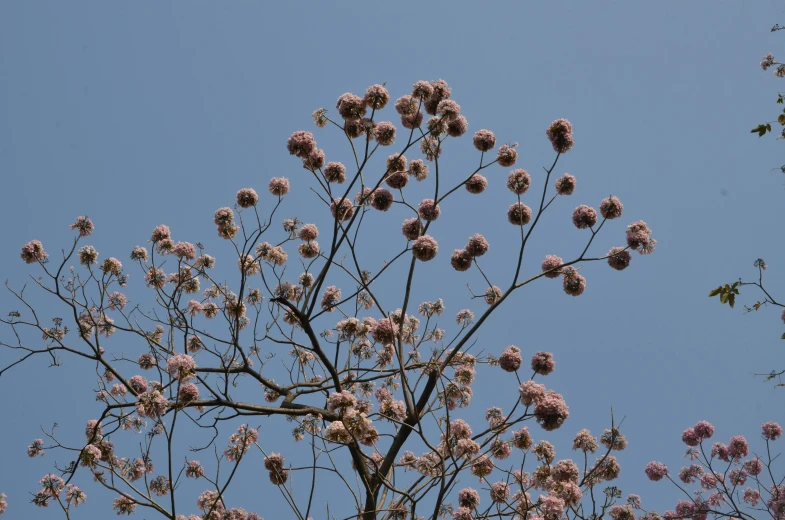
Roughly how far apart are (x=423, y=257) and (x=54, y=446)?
577 centimetres

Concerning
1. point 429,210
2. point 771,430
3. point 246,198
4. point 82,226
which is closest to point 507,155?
point 429,210

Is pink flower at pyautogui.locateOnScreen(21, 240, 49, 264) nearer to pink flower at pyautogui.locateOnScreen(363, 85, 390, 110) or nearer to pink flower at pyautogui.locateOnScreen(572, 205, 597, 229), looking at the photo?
pink flower at pyautogui.locateOnScreen(363, 85, 390, 110)

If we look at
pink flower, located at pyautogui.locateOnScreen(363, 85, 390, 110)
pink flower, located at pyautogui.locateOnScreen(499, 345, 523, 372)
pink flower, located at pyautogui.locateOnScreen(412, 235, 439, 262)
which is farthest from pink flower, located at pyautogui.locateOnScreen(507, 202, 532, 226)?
pink flower, located at pyautogui.locateOnScreen(363, 85, 390, 110)

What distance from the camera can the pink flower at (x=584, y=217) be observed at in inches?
318

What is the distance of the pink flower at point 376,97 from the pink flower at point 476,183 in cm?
201

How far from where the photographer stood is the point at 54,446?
779 cm

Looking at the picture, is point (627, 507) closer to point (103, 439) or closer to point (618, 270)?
point (618, 270)

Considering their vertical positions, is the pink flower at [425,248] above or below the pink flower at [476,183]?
below

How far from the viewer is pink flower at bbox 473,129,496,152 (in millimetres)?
8461

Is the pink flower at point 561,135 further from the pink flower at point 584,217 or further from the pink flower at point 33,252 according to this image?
the pink flower at point 33,252

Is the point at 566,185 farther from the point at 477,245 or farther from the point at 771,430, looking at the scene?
the point at 771,430

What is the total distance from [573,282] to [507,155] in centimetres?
223

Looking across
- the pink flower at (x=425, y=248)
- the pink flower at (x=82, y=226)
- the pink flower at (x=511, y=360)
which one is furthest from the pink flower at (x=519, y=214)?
the pink flower at (x=82, y=226)

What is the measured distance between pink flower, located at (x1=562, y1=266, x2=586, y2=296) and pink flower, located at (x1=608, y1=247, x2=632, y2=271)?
Result: 507 millimetres
